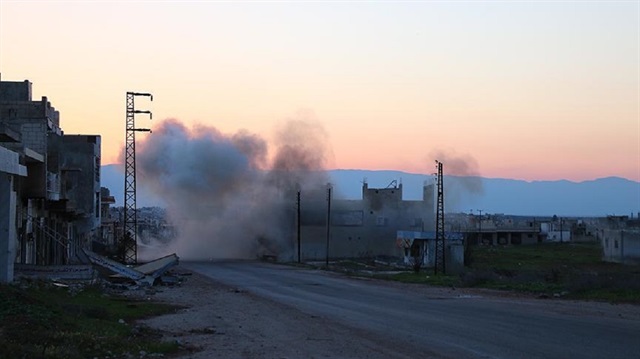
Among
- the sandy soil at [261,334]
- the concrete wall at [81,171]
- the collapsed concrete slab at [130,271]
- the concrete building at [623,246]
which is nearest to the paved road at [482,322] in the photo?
the sandy soil at [261,334]

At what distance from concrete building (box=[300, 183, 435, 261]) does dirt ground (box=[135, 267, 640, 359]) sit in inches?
2315

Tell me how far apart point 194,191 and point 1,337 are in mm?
83063

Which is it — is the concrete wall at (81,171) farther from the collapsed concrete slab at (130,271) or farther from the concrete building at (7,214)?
the concrete building at (7,214)

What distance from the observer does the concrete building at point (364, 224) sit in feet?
299

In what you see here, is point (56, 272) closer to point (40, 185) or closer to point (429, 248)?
point (40, 185)

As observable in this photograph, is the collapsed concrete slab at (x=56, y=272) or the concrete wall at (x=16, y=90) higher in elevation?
the concrete wall at (x=16, y=90)

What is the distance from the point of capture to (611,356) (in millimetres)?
14492

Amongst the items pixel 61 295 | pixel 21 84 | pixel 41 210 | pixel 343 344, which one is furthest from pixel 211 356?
pixel 21 84

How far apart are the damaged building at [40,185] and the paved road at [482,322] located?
1052cm

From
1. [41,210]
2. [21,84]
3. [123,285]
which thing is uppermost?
[21,84]

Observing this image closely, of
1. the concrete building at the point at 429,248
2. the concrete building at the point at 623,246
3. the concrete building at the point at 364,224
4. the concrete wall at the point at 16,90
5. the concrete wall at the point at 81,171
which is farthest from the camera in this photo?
the concrete building at the point at 364,224

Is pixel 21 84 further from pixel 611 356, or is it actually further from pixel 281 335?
pixel 611 356

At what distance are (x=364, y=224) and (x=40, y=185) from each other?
60785mm

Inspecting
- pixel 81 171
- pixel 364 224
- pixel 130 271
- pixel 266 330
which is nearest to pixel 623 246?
pixel 364 224
